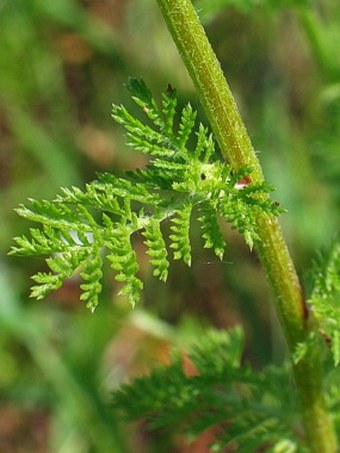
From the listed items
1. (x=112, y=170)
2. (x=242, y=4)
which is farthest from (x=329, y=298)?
(x=112, y=170)

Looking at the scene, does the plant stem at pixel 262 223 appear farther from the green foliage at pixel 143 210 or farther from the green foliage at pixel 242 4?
the green foliage at pixel 242 4

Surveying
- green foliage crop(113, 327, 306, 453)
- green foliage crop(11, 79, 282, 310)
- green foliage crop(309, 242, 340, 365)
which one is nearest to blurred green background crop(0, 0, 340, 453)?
green foliage crop(113, 327, 306, 453)

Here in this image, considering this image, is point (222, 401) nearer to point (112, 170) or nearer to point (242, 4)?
point (242, 4)

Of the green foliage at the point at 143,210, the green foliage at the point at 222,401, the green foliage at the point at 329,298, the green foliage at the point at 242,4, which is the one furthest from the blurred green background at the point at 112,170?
the green foliage at the point at 143,210

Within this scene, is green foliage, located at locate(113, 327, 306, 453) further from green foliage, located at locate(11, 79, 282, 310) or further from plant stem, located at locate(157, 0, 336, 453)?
green foliage, located at locate(11, 79, 282, 310)

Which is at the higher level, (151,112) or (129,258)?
(151,112)

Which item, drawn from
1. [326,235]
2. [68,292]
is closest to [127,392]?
[326,235]

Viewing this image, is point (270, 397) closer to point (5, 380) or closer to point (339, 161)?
point (339, 161)
